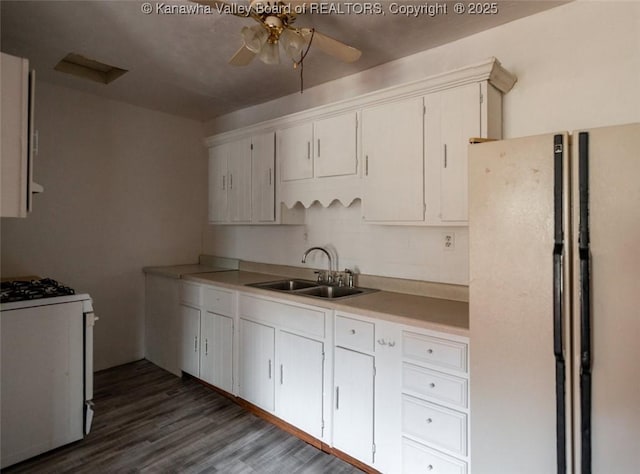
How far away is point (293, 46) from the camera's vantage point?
172cm

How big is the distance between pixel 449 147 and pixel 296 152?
1207 mm

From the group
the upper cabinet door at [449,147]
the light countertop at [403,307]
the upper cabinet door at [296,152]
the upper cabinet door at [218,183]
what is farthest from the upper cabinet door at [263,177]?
the upper cabinet door at [449,147]

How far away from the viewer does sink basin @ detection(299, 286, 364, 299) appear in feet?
8.72

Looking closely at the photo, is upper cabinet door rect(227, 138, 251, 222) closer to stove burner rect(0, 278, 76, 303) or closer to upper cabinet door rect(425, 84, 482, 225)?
stove burner rect(0, 278, 76, 303)

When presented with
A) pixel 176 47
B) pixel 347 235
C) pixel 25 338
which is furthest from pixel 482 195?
pixel 25 338

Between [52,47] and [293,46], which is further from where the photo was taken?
[52,47]

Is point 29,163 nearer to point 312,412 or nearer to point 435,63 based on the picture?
point 312,412

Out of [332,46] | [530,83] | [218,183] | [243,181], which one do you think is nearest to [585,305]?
[530,83]

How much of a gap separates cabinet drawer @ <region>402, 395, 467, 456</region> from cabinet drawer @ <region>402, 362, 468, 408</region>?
0.15ft

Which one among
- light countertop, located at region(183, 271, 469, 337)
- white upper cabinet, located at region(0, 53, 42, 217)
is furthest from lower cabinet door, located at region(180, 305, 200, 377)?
white upper cabinet, located at region(0, 53, 42, 217)

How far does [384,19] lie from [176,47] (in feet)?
4.41

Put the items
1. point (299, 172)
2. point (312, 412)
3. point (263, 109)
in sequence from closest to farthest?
point (312, 412), point (299, 172), point (263, 109)

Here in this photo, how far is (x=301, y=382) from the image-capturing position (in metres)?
2.31

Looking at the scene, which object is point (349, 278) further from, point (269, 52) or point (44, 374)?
point (44, 374)
